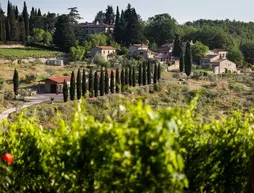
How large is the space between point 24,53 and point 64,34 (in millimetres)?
10701

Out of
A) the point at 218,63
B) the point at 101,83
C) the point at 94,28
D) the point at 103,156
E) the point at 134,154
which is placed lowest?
the point at 101,83

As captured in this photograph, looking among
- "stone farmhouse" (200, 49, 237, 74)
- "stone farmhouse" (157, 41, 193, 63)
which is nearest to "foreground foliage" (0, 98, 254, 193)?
"stone farmhouse" (157, 41, 193, 63)

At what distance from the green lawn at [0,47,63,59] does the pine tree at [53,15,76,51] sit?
3.49 m

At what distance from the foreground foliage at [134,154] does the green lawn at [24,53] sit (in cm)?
5465

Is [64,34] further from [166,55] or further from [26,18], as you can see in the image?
[166,55]

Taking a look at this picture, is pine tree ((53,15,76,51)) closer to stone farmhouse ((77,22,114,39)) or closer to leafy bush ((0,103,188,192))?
stone farmhouse ((77,22,114,39))

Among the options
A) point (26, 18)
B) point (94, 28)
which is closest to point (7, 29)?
point (26, 18)

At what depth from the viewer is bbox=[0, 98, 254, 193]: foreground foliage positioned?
206 inches

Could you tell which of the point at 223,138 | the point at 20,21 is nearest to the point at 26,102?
the point at 223,138

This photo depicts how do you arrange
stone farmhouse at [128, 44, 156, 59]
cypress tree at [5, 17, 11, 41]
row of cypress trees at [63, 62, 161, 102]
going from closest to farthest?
row of cypress trees at [63, 62, 161, 102] → stone farmhouse at [128, 44, 156, 59] → cypress tree at [5, 17, 11, 41]

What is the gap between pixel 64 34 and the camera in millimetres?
74312

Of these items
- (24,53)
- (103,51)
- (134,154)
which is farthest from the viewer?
(103,51)

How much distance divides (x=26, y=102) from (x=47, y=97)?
4554 millimetres

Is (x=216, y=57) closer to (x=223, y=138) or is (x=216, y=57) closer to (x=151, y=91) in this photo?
(x=151, y=91)
